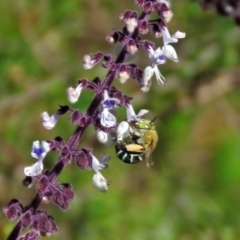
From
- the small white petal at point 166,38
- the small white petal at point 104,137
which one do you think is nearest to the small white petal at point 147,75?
the small white petal at point 166,38

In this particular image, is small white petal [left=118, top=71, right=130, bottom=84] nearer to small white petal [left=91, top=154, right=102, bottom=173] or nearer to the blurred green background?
small white petal [left=91, top=154, right=102, bottom=173]

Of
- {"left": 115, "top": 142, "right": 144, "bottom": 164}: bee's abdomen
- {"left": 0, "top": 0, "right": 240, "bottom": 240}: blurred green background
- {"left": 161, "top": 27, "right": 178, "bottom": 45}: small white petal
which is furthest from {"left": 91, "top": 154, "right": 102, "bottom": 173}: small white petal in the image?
{"left": 0, "top": 0, "right": 240, "bottom": 240}: blurred green background

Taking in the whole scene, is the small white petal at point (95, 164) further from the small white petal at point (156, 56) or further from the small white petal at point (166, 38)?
the small white petal at point (166, 38)

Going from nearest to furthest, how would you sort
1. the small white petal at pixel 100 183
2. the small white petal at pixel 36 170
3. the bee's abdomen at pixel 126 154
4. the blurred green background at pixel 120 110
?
the small white petal at pixel 36 170
the small white petal at pixel 100 183
the bee's abdomen at pixel 126 154
the blurred green background at pixel 120 110

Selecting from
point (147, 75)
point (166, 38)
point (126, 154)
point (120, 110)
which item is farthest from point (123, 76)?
point (120, 110)

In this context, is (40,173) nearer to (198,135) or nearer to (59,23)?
(59,23)

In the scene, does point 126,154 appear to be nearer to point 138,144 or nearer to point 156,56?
point 138,144

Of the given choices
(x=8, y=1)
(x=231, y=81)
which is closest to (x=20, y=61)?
(x=8, y=1)
